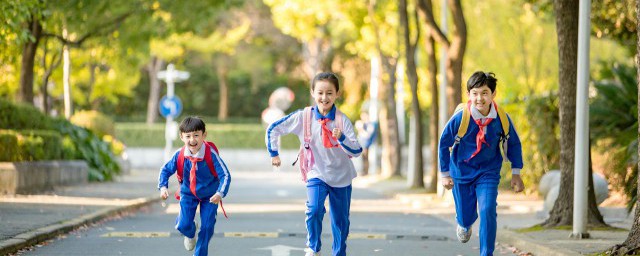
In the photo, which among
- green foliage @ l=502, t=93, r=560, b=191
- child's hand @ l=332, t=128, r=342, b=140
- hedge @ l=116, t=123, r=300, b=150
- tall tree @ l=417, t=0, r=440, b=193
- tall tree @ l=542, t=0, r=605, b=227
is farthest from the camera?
hedge @ l=116, t=123, r=300, b=150

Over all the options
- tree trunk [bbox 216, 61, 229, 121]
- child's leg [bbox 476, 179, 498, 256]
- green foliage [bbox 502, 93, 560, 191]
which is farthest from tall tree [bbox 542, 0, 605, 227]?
tree trunk [bbox 216, 61, 229, 121]

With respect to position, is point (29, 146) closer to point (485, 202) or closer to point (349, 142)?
point (349, 142)

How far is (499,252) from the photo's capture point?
15.2 m

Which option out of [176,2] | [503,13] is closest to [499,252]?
[176,2]

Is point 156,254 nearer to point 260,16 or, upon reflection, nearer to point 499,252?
point 499,252

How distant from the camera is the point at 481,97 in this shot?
1130 centimetres

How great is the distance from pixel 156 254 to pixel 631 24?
14.3 m

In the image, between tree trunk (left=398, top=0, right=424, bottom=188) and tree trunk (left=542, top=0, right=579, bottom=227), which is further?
tree trunk (left=398, top=0, right=424, bottom=188)

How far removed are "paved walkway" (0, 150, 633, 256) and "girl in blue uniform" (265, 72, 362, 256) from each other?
9.25ft

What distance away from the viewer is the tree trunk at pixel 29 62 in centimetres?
2942

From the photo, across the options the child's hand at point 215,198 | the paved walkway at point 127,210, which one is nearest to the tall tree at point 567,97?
the paved walkway at point 127,210

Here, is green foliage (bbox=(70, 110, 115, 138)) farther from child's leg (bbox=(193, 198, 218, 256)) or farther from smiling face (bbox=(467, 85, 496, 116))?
smiling face (bbox=(467, 85, 496, 116))

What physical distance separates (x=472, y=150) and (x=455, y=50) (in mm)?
16076

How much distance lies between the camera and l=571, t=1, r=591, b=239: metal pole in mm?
15203
